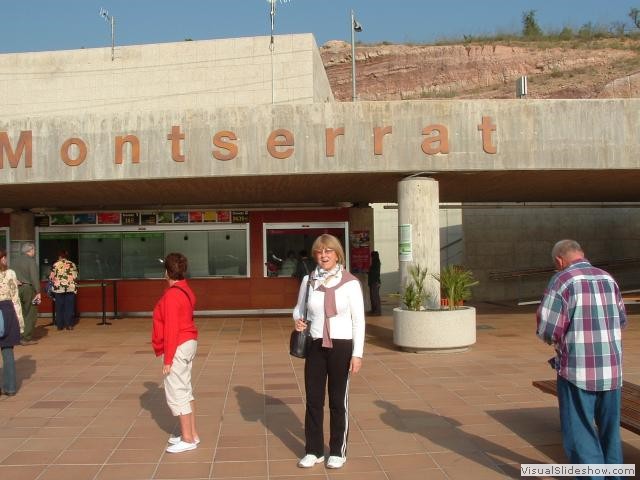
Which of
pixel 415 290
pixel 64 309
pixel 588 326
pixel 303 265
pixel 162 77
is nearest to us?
pixel 588 326

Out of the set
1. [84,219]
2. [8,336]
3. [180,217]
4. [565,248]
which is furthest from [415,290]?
[84,219]

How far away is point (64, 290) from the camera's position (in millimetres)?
12648

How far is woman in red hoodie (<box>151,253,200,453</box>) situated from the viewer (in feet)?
16.4

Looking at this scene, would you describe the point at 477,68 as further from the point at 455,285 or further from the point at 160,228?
the point at 455,285

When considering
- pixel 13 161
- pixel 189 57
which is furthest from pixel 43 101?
pixel 13 161

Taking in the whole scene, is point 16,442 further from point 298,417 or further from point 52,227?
point 52,227

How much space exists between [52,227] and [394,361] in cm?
922

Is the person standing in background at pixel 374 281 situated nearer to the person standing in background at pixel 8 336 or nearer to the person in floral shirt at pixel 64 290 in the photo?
the person in floral shirt at pixel 64 290

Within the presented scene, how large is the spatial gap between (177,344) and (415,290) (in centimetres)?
503

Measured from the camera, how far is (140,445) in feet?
17.2

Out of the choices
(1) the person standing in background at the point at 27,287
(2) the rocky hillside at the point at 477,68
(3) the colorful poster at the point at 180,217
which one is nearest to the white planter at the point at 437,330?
(1) the person standing in background at the point at 27,287

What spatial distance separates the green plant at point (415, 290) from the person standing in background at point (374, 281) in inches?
174

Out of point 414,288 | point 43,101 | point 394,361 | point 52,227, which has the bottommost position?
point 394,361

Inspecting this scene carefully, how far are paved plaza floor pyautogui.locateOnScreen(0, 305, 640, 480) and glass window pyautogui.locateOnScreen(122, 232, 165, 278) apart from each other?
4.30 meters
